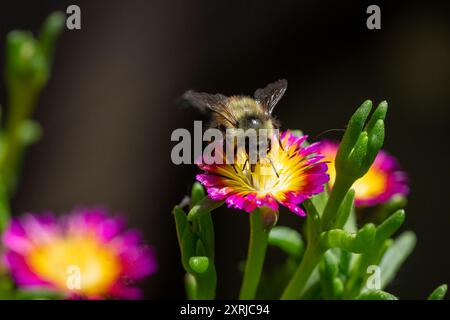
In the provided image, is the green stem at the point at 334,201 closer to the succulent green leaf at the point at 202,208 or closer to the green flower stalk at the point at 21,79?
the succulent green leaf at the point at 202,208

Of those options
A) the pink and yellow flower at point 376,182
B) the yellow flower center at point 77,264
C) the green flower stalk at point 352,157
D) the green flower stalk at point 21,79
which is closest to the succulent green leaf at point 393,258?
the pink and yellow flower at point 376,182

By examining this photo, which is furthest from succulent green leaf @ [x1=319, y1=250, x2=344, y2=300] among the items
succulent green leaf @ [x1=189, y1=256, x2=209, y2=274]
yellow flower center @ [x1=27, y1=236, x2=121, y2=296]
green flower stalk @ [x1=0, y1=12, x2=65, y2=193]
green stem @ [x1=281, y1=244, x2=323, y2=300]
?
green flower stalk @ [x1=0, y1=12, x2=65, y2=193]

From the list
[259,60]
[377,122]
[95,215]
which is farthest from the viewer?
[259,60]

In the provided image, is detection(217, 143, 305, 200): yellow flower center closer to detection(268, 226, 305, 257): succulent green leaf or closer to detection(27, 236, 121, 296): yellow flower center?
detection(268, 226, 305, 257): succulent green leaf

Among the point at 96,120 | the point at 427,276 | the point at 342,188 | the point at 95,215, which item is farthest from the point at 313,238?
the point at 96,120

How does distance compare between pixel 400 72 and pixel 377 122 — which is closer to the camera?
pixel 377 122

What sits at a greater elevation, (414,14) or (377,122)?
(414,14)
